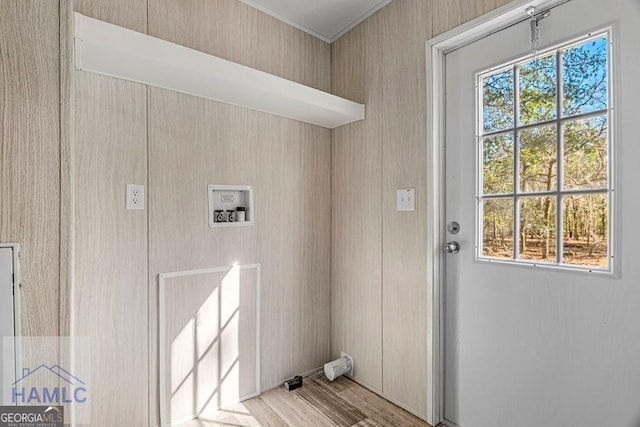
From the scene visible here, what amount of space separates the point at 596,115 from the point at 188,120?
188 centimetres

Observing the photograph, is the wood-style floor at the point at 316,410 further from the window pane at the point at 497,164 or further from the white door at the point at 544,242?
the window pane at the point at 497,164

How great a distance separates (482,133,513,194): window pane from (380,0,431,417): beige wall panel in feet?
0.98

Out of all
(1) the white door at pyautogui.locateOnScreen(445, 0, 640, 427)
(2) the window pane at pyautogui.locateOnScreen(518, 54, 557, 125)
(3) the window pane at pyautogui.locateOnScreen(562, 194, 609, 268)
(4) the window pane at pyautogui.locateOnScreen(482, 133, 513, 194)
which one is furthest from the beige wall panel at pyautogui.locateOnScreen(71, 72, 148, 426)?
(3) the window pane at pyautogui.locateOnScreen(562, 194, 609, 268)

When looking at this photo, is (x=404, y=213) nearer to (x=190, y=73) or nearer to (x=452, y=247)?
(x=452, y=247)

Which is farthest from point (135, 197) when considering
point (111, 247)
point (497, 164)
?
point (497, 164)

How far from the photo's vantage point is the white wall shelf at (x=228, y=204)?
5.84 ft

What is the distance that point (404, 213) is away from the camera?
1803 mm

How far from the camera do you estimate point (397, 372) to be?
6.02 feet

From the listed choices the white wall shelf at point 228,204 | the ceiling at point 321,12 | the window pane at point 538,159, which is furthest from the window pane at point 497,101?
A: the white wall shelf at point 228,204

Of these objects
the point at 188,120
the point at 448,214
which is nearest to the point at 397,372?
the point at 448,214

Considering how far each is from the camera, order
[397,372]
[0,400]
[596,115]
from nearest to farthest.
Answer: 1. [0,400]
2. [596,115]
3. [397,372]

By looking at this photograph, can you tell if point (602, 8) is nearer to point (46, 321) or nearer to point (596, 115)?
point (596, 115)

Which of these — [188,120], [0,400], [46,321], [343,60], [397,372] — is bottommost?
[397,372]

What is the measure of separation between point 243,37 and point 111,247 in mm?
1437
